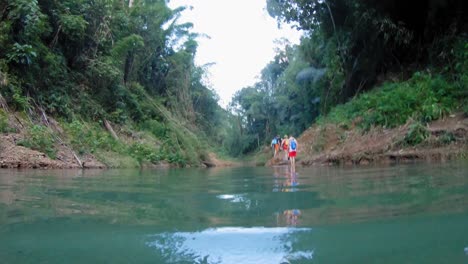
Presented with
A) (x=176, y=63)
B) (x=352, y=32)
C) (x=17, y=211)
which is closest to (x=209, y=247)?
(x=17, y=211)

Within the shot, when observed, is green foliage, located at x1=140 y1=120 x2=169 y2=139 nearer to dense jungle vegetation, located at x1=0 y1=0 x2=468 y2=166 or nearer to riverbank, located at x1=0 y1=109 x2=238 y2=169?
dense jungle vegetation, located at x1=0 y1=0 x2=468 y2=166

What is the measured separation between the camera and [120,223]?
2354 millimetres

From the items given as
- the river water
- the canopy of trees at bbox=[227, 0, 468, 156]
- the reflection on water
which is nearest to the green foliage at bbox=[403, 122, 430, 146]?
the canopy of trees at bbox=[227, 0, 468, 156]

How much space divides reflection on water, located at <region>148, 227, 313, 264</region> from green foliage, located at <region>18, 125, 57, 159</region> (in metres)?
9.05

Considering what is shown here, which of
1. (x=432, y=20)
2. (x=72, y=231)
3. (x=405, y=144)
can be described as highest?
(x=432, y=20)

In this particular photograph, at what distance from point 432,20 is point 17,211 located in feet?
53.4

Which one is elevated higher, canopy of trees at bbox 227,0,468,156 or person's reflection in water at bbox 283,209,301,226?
canopy of trees at bbox 227,0,468,156

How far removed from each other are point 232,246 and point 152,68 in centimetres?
2612

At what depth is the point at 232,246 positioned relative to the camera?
172 centimetres

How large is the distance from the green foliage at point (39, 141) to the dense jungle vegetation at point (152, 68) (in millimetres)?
34

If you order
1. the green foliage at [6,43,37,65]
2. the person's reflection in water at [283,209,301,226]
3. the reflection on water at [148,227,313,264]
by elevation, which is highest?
the green foliage at [6,43,37,65]

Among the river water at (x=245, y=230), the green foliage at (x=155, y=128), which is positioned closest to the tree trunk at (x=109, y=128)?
the green foliage at (x=155, y=128)

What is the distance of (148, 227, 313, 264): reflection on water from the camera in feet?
5.12

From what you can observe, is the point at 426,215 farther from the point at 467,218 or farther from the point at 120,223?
the point at 120,223
